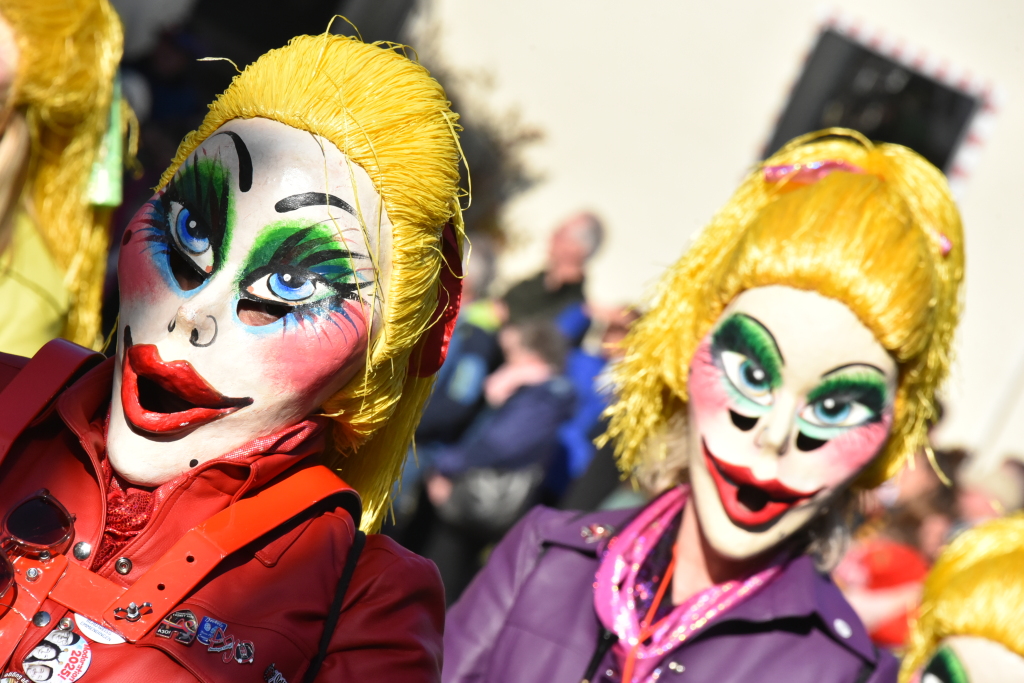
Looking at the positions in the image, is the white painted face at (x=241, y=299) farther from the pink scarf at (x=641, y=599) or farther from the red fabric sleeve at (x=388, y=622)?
the pink scarf at (x=641, y=599)

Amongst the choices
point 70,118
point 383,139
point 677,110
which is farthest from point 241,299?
point 677,110

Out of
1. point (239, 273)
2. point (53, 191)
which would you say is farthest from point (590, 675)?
point (53, 191)

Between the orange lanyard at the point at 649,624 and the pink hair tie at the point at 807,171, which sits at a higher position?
the pink hair tie at the point at 807,171

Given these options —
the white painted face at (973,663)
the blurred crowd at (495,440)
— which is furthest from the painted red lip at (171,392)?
the blurred crowd at (495,440)

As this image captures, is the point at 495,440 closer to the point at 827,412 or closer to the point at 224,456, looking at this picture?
the point at 827,412

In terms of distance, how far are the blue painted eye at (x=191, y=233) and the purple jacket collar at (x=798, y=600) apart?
1115mm

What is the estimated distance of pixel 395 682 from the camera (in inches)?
61.0

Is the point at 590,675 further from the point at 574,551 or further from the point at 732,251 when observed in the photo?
the point at 732,251

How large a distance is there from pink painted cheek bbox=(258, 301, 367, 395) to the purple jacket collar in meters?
0.95

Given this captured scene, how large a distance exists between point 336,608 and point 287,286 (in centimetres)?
48

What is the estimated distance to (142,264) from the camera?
1.58 metres

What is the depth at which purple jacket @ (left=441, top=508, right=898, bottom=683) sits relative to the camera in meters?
2.16

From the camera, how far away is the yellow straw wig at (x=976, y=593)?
2.16 m

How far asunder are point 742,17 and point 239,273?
17.6ft
